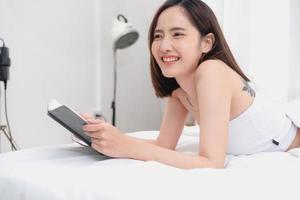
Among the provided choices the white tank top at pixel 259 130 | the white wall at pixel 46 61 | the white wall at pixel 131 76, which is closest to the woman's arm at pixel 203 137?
the white tank top at pixel 259 130

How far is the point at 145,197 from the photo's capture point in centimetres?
58

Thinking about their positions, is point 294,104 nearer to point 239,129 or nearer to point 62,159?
point 239,129

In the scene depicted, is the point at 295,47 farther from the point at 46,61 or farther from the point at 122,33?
the point at 46,61

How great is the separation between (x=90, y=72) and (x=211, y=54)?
1355 millimetres

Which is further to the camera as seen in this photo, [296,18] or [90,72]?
[90,72]

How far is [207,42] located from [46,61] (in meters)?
1.25

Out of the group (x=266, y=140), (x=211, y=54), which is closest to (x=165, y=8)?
(x=211, y=54)

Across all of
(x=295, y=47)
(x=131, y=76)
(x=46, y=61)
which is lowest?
(x=131, y=76)

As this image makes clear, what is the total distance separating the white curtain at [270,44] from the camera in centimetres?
167

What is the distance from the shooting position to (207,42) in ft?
3.28

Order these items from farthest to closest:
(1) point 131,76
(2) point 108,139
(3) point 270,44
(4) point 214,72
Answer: (1) point 131,76 → (3) point 270,44 → (4) point 214,72 → (2) point 108,139

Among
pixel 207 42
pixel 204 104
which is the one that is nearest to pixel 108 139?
pixel 204 104

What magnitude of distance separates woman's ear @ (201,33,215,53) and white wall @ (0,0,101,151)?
1204 millimetres

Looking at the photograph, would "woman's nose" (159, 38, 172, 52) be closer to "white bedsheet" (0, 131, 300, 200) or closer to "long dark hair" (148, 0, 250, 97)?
"long dark hair" (148, 0, 250, 97)
